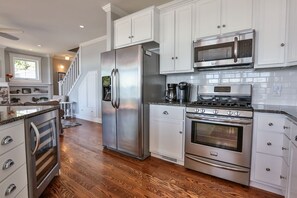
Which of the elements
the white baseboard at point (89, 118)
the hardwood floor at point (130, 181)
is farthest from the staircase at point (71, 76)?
the hardwood floor at point (130, 181)

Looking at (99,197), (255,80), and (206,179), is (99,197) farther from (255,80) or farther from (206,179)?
(255,80)

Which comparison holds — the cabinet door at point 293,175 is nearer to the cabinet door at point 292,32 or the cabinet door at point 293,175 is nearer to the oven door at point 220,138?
the oven door at point 220,138

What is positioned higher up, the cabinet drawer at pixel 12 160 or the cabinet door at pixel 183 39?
the cabinet door at pixel 183 39

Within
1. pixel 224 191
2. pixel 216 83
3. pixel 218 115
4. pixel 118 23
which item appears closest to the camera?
pixel 224 191

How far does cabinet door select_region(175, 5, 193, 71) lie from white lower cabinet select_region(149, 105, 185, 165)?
0.75 meters

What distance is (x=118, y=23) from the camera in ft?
9.80

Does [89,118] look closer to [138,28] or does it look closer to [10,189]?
[138,28]

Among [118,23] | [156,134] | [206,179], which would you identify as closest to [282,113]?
[206,179]

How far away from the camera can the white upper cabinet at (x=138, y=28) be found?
103 inches

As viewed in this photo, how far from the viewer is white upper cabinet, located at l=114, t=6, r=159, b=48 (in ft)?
8.57

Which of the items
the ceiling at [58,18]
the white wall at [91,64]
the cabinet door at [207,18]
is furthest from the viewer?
the white wall at [91,64]

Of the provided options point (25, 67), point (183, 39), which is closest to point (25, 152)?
point (183, 39)

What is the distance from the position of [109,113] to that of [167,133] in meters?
1.09

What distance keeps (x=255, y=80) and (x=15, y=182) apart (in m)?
2.92
